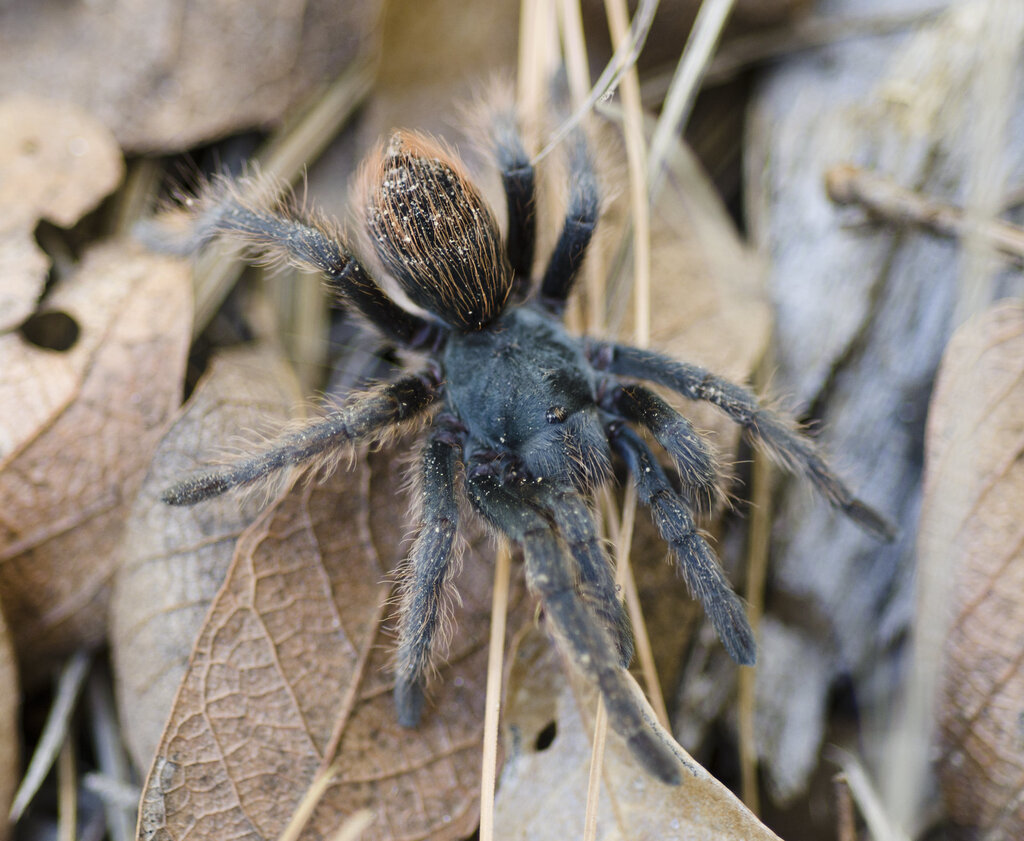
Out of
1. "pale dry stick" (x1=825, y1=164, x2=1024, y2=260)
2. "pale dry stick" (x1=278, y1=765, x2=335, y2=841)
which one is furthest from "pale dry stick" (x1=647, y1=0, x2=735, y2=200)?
"pale dry stick" (x1=278, y1=765, x2=335, y2=841)

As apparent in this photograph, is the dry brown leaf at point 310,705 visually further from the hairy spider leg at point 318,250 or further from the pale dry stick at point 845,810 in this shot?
the pale dry stick at point 845,810

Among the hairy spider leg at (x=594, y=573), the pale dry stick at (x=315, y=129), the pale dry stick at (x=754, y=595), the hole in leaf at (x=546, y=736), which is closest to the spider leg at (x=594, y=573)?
the hairy spider leg at (x=594, y=573)

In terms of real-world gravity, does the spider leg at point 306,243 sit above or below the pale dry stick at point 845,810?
above

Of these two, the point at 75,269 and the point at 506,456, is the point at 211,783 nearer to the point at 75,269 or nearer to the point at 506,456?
the point at 506,456

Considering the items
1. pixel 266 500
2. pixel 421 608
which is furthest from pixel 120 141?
pixel 421 608

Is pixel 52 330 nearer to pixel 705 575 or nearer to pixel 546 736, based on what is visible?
pixel 546 736

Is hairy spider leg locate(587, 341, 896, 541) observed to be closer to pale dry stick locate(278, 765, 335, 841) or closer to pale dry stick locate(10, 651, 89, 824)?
pale dry stick locate(278, 765, 335, 841)
